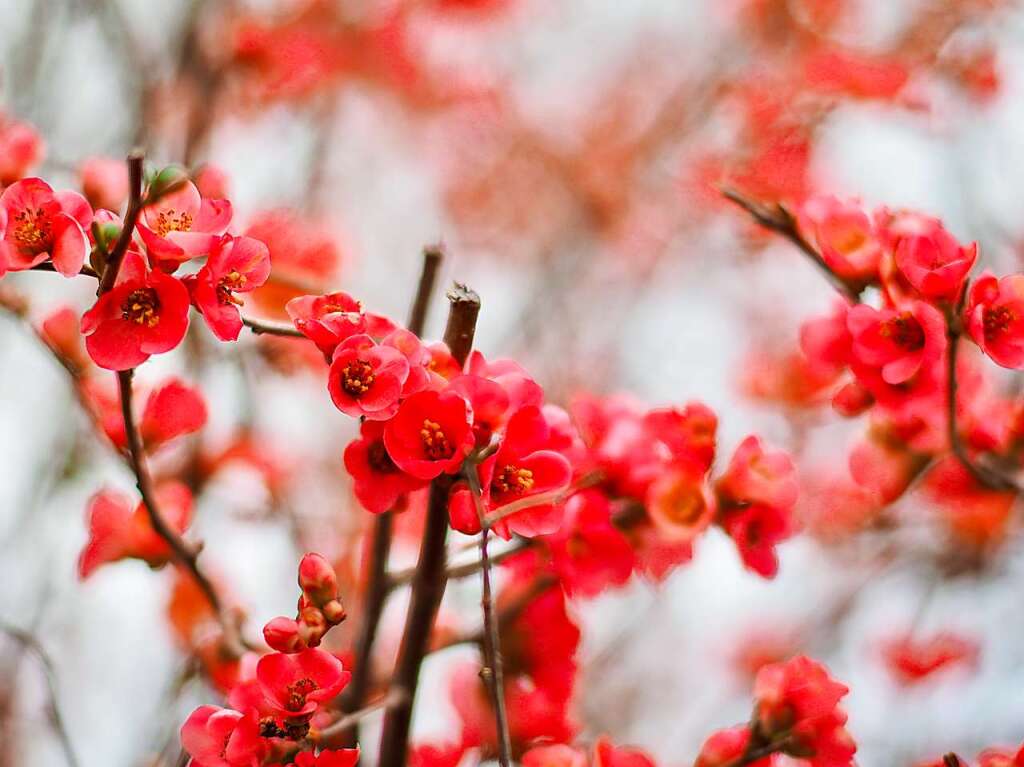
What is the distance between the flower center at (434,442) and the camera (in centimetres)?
99

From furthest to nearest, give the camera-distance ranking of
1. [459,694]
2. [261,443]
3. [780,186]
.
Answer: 1. [780,186]
2. [261,443]
3. [459,694]

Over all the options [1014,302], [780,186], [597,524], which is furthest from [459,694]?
[780,186]

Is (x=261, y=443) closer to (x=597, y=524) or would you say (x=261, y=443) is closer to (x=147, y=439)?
(x=147, y=439)

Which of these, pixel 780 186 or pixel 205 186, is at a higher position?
pixel 205 186

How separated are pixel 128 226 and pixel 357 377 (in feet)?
0.87

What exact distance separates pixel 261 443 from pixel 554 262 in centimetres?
260

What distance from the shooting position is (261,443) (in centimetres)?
260

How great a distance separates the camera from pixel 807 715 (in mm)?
1146

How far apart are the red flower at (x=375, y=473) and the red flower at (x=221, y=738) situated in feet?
0.82

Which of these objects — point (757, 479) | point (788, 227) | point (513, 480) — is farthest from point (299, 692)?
point (788, 227)

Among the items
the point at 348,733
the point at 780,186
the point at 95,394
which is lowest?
the point at 780,186

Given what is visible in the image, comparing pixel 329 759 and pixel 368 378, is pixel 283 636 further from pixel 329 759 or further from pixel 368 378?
pixel 368 378

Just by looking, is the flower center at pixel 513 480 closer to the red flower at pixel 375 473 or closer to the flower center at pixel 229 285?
the red flower at pixel 375 473

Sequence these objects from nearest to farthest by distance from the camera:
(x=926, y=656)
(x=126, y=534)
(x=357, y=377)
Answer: (x=357, y=377) → (x=126, y=534) → (x=926, y=656)
